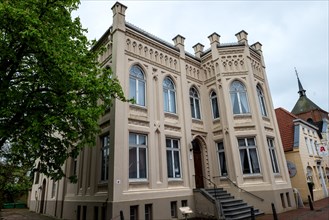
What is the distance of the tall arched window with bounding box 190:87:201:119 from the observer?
1644 cm

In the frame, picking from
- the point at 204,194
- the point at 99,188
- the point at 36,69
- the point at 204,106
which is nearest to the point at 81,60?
the point at 36,69

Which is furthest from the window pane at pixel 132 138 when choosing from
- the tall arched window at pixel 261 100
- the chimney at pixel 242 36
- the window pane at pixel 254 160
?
the chimney at pixel 242 36

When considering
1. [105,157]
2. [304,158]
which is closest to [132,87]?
[105,157]

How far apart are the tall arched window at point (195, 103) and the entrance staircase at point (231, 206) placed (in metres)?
5.13

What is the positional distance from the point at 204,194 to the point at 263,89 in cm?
982

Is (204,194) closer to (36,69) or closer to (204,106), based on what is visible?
(204,106)

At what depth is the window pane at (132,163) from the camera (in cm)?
1143

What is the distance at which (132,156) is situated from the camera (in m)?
11.7

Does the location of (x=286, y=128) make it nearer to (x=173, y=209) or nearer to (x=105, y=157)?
(x=173, y=209)

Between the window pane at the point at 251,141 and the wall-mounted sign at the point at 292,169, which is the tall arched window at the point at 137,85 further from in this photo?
the wall-mounted sign at the point at 292,169

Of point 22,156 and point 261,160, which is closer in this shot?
point 22,156

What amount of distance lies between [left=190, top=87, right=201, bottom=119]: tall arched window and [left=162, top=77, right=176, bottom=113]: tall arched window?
76.2 inches

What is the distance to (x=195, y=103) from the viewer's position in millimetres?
16812

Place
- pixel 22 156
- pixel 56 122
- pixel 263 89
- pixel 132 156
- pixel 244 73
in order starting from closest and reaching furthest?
pixel 56 122
pixel 22 156
pixel 132 156
pixel 244 73
pixel 263 89
